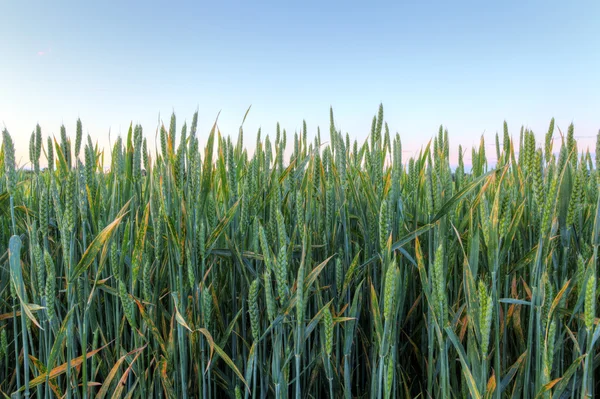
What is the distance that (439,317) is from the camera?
0.75 m

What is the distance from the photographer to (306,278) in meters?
0.85

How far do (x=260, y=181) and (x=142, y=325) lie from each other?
459mm

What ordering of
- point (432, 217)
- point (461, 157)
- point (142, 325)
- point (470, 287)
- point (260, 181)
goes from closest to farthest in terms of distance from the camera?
point (470, 287)
point (432, 217)
point (142, 325)
point (260, 181)
point (461, 157)

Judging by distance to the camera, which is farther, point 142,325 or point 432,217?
point 142,325

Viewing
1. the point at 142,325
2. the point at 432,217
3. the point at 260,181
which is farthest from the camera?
the point at 260,181

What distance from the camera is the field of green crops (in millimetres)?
774

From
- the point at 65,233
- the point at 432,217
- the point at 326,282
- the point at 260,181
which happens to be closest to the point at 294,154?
the point at 260,181

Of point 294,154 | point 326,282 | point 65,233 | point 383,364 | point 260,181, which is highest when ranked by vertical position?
point 294,154

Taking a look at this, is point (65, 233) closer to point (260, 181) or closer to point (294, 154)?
point (260, 181)

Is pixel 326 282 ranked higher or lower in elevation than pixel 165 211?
lower

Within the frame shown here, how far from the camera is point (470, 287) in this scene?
74cm

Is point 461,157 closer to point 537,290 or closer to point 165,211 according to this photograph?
point 537,290

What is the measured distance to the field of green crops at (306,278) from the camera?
774mm

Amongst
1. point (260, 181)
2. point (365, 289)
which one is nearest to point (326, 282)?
point (365, 289)
